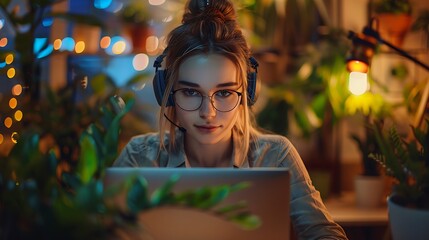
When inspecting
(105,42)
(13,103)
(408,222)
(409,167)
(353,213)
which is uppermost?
(105,42)

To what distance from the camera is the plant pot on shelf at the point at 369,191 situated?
3.02 metres

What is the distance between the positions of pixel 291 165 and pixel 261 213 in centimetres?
72

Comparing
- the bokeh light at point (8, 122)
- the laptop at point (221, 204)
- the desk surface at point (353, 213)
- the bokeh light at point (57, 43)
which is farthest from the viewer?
the bokeh light at point (57, 43)

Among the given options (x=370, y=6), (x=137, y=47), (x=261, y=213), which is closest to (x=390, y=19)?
(x=370, y=6)

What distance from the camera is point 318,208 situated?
5.75 feet

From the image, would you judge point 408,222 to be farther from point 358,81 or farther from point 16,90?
point 16,90

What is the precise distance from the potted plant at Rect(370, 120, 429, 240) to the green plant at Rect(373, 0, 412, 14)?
1.82m

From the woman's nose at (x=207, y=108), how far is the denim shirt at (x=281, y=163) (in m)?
0.24

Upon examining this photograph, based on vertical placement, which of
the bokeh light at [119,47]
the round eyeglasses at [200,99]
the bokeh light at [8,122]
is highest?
the bokeh light at [119,47]

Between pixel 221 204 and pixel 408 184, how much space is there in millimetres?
563

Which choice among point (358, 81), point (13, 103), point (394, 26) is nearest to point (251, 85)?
point (358, 81)

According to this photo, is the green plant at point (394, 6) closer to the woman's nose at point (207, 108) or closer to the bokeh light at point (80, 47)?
the bokeh light at point (80, 47)

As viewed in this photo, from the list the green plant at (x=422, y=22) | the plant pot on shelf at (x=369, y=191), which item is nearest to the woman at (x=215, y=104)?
the plant pot on shelf at (x=369, y=191)

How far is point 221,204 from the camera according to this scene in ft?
3.80
